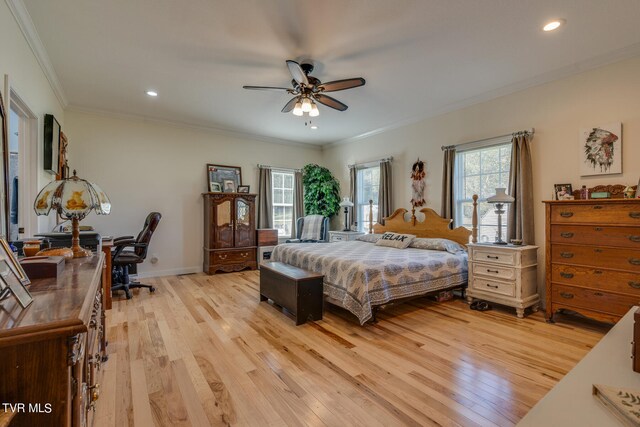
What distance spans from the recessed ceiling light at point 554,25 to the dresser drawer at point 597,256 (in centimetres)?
201

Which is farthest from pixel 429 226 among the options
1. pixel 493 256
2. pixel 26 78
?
pixel 26 78

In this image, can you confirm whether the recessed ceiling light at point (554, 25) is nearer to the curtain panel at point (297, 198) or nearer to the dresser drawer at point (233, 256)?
the curtain panel at point (297, 198)

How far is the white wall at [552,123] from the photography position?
3.04m

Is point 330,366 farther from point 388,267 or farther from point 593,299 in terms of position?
point 593,299

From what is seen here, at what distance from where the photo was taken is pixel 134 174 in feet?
16.5

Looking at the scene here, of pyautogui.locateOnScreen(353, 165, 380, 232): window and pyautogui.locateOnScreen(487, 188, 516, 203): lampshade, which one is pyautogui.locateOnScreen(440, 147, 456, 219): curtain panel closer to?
pyautogui.locateOnScreen(487, 188, 516, 203): lampshade

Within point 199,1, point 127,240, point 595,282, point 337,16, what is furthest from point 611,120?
point 127,240

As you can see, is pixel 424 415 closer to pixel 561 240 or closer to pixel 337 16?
pixel 561 240

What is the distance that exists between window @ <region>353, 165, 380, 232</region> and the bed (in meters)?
1.37

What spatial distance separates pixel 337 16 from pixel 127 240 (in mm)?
3684

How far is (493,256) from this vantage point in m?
3.50

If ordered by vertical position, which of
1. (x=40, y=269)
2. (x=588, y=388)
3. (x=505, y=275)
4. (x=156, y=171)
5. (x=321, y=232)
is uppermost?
(x=156, y=171)

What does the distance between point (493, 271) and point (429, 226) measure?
4.34 ft

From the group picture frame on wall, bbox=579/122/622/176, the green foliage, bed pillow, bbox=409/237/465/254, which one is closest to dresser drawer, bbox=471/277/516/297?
bed pillow, bbox=409/237/465/254
